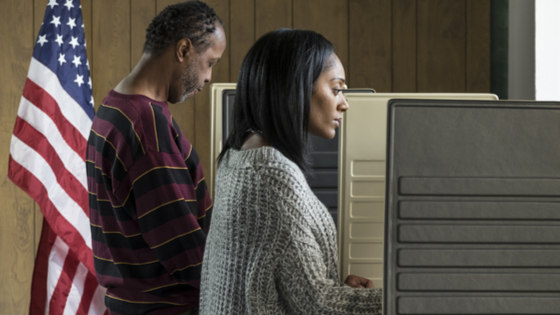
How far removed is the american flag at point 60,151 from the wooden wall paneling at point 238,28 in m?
0.63

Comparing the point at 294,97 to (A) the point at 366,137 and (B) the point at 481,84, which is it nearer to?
(A) the point at 366,137

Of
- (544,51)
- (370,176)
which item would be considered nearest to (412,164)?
(370,176)

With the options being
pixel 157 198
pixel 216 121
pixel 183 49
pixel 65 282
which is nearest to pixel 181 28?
pixel 183 49

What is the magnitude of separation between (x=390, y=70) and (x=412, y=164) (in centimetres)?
166

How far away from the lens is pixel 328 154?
1.30 m

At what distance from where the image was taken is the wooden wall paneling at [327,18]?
2193 mm

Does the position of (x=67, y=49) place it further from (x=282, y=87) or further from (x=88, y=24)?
(x=282, y=87)

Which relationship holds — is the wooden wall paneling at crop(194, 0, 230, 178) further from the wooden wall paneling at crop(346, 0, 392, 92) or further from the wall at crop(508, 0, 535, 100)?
the wall at crop(508, 0, 535, 100)

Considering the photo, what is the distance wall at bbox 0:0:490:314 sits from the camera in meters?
2.18

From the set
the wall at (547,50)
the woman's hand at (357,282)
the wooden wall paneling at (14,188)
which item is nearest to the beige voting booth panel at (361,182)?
the woman's hand at (357,282)

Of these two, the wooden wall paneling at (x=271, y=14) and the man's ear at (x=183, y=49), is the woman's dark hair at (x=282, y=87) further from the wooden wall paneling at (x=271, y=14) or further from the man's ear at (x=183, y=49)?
the wooden wall paneling at (x=271, y=14)

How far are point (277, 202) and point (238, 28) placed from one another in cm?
165

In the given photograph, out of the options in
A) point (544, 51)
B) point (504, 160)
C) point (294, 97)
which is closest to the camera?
point (504, 160)

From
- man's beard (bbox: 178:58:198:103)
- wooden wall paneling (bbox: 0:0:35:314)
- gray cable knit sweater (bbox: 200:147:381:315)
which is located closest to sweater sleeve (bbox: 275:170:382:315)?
gray cable knit sweater (bbox: 200:147:381:315)
